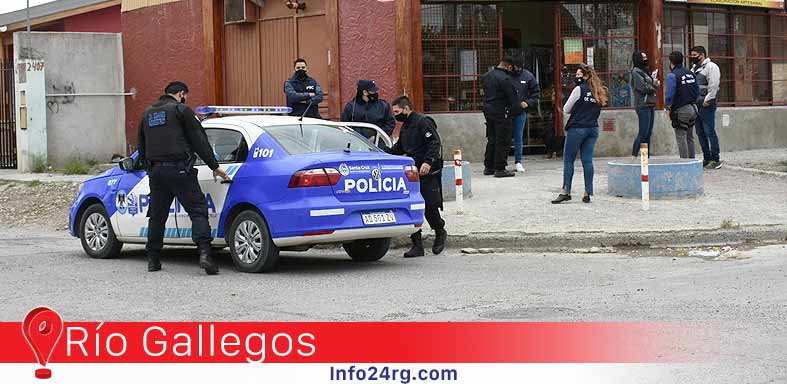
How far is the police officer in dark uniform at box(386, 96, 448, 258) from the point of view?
12555 millimetres

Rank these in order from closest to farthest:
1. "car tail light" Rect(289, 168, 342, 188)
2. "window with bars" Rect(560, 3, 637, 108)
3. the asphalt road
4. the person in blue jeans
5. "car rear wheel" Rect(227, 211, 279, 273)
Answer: the asphalt road → "car tail light" Rect(289, 168, 342, 188) → "car rear wheel" Rect(227, 211, 279, 273) → the person in blue jeans → "window with bars" Rect(560, 3, 637, 108)

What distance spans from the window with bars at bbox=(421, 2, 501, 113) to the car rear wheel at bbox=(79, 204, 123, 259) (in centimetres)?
814

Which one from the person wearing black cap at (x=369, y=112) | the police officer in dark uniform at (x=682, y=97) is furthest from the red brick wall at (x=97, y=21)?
the police officer in dark uniform at (x=682, y=97)

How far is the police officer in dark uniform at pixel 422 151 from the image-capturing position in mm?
12555

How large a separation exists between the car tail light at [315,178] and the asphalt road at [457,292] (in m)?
0.88

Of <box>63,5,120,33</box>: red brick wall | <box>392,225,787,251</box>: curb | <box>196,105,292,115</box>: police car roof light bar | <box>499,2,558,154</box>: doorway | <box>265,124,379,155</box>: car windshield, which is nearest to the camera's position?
<box>265,124,379,155</box>: car windshield

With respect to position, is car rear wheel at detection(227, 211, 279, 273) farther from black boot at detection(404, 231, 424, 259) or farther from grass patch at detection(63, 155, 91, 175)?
grass patch at detection(63, 155, 91, 175)

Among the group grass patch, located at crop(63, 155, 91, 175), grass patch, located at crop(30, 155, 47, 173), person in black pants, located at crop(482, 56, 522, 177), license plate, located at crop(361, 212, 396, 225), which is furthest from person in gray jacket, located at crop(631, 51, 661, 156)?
grass patch, located at crop(30, 155, 47, 173)

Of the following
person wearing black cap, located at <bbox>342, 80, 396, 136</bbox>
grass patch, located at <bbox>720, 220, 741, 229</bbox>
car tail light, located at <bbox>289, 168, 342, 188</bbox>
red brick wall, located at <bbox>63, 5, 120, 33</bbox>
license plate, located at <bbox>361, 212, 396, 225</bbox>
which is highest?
red brick wall, located at <bbox>63, 5, 120, 33</bbox>

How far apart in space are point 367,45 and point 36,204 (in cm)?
601

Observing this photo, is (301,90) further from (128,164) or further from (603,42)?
(603,42)

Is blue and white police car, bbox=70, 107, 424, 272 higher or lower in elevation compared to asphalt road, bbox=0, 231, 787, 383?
higher

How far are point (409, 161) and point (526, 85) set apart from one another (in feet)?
20.8

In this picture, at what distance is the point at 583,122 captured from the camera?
48.4ft
